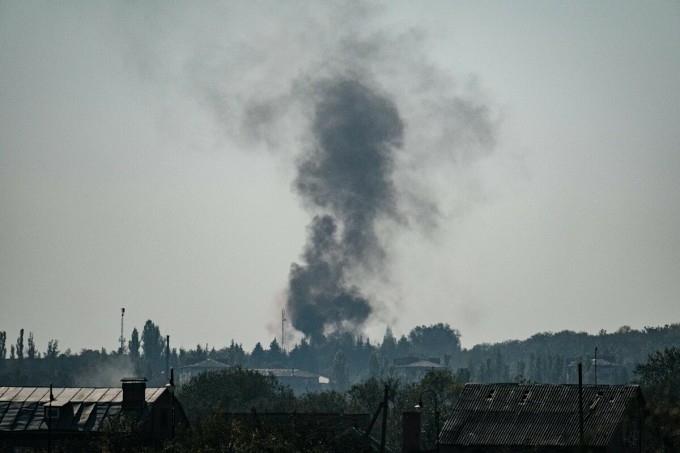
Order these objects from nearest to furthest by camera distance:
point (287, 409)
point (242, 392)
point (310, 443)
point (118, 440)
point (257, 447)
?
1. point (257, 447)
2. point (310, 443)
3. point (118, 440)
4. point (287, 409)
5. point (242, 392)

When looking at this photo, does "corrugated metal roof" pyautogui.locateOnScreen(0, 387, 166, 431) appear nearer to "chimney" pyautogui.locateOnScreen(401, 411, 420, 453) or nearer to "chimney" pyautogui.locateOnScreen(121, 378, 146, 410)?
"chimney" pyautogui.locateOnScreen(121, 378, 146, 410)

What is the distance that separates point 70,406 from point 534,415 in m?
30.4

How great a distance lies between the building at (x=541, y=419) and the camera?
71438mm

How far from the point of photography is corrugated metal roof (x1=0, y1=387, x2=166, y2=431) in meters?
78.6

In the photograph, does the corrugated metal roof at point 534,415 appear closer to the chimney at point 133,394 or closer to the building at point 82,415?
the building at point 82,415

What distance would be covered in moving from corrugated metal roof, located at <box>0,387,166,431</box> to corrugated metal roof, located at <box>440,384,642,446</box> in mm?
20361

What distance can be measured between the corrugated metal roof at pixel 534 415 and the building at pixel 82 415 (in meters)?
18.3

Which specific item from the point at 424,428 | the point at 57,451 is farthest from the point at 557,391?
the point at 424,428

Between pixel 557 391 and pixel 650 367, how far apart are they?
6967cm

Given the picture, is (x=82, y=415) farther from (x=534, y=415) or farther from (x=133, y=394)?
(x=534, y=415)

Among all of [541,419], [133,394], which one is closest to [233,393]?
[133,394]

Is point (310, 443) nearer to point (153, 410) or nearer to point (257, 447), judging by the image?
point (257, 447)

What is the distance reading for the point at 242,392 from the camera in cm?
14112

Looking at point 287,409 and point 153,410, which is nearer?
point 153,410
